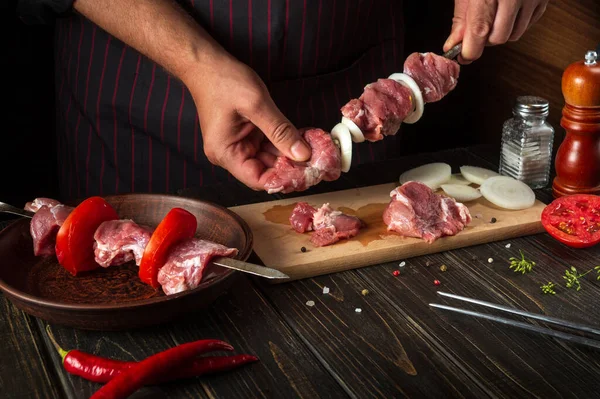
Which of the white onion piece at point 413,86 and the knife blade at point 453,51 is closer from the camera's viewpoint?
the white onion piece at point 413,86

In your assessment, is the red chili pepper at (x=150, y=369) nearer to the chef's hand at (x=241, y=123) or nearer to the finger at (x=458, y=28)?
the chef's hand at (x=241, y=123)

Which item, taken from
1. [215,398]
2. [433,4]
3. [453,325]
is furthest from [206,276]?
[433,4]

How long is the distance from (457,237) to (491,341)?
539 mm

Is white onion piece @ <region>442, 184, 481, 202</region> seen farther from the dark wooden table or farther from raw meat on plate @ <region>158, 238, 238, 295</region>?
raw meat on plate @ <region>158, 238, 238, 295</region>

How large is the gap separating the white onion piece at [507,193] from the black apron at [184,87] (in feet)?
2.49

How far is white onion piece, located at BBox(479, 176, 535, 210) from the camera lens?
2.43 m

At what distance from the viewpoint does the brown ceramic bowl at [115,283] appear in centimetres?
169

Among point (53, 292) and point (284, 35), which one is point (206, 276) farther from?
point (284, 35)

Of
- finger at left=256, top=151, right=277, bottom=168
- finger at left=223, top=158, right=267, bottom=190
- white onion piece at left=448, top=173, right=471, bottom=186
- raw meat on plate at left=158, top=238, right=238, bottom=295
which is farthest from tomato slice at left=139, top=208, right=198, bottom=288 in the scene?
white onion piece at left=448, top=173, right=471, bottom=186

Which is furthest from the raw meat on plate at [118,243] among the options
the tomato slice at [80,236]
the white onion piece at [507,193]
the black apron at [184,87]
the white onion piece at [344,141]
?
the white onion piece at [507,193]

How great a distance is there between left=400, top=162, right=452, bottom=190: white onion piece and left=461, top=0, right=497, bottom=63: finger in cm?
42

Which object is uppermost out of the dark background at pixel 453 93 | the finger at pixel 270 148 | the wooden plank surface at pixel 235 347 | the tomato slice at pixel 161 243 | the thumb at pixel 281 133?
the thumb at pixel 281 133

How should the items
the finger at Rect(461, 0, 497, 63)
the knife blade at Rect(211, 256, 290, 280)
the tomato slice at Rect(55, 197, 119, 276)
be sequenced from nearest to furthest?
the knife blade at Rect(211, 256, 290, 280), the tomato slice at Rect(55, 197, 119, 276), the finger at Rect(461, 0, 497, 63)

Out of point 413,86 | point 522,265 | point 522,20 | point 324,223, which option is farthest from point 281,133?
point 522,20
